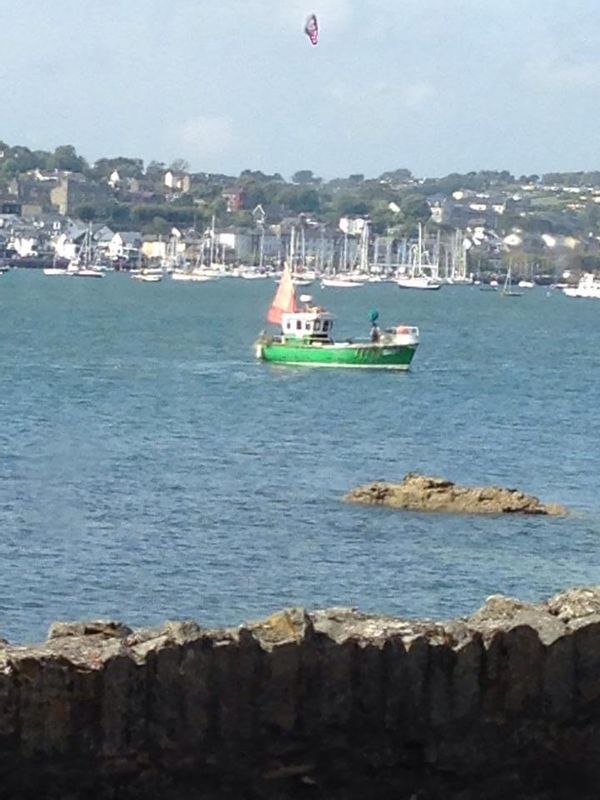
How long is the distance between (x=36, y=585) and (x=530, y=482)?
15774 mm

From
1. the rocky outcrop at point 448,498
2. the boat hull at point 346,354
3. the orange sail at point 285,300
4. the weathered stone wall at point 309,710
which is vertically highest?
the weathered stone wall at point 309,710

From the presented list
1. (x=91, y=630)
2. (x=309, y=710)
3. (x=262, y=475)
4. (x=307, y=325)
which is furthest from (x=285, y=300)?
(x=309, y=710)

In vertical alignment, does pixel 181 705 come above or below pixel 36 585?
above

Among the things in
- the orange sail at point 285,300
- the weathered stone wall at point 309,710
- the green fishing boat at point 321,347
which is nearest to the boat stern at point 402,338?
the green fishing boat at point 321,347

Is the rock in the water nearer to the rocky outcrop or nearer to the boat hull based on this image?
the rocky outcrop

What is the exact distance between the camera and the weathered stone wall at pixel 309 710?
13188 mm

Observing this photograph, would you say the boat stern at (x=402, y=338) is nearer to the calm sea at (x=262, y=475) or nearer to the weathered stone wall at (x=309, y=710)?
the calm sea at (x=262, y=475)

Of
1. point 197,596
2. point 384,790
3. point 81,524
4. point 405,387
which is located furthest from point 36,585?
point 405,387

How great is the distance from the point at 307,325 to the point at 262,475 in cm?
3539

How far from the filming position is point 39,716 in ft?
42.9

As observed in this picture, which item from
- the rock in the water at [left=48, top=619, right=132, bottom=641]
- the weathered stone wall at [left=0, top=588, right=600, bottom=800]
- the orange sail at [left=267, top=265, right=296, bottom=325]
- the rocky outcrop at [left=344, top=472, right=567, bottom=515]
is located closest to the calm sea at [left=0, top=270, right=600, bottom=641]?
the rocky outcrop at [left=344, top=472, right=567, bottom=515]

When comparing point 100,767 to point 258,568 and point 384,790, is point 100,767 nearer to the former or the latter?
point 384,790

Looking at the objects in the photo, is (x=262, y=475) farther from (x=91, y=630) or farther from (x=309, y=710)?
(x=309, y=710)

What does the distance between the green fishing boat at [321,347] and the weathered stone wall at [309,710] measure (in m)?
58.8
